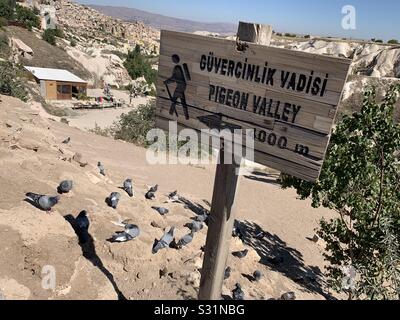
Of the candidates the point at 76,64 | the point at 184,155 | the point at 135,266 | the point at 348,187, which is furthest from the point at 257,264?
the point at 76,64

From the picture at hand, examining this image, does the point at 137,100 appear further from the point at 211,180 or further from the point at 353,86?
the point at 211,180

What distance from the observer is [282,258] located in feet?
35.6

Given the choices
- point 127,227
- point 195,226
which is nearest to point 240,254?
point 195,226

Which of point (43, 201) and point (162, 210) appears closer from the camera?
point (43, 201)

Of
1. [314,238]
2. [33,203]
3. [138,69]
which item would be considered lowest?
[138,69]

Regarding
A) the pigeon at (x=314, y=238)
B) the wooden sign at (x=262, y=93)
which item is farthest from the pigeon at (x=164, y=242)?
the pigeon at (x=314, y=238)

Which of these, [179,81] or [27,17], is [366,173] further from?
[27,17]

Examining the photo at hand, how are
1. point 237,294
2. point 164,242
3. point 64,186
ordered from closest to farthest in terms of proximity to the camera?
point 237,294 → point 164,242 → point 64,186

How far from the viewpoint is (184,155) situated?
2231 cm

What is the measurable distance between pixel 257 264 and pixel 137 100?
45.4 m

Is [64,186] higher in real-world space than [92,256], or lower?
higher

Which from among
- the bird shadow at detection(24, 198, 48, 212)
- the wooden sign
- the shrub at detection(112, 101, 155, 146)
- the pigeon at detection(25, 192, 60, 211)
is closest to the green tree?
the wooden sign

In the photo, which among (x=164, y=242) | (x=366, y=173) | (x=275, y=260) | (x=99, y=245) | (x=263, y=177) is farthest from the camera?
(x=263, y=177)

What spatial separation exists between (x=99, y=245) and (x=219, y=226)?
392 cm
